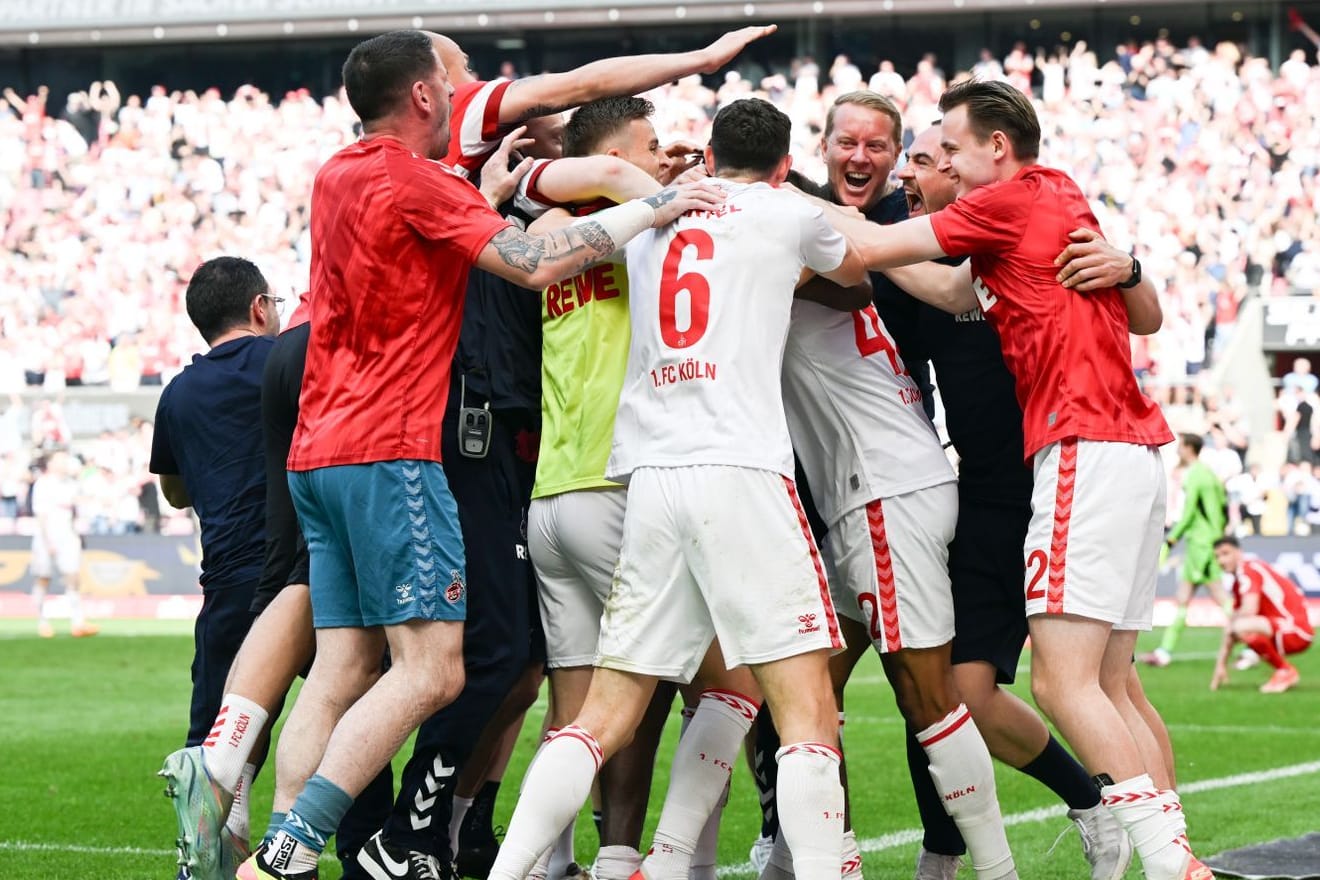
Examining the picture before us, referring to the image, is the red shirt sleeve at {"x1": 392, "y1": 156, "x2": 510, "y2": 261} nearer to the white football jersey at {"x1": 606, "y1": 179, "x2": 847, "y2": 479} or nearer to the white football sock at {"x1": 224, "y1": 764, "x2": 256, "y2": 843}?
the white football jersey at {"x1": 606, "y1": 179, "x2": 847, "y2": 479}

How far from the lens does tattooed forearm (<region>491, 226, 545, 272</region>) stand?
4.79 meters

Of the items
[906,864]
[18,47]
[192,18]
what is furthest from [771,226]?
[18,47]

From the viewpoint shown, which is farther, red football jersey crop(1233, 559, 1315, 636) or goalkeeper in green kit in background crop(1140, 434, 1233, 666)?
goalkeeper in green kit in background crop(1140, 434, 1233, 666)

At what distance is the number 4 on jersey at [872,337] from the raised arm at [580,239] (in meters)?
0.89

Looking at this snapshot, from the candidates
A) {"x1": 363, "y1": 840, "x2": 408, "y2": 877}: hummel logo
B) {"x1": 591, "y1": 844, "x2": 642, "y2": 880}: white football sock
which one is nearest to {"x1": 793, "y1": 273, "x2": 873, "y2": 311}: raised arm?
{"x1": 591, "y1": 844, "x2": 642, "y2": 880}: white football sock

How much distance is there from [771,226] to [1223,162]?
2438 cm

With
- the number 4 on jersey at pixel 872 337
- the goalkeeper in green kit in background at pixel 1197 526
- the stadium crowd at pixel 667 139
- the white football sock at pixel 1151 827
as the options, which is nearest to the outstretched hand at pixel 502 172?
the number 4 on jersey at pixel 872 337

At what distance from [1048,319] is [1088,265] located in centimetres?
20

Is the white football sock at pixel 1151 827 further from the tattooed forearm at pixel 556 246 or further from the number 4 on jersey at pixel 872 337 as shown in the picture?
the tattooed forearm at pixel 556 246

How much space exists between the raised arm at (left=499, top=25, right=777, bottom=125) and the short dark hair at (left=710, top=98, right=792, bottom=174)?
0.26 metres

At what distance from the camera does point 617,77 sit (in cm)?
528

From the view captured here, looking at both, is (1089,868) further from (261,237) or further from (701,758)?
(261,237)

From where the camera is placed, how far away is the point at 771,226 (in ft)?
16.0

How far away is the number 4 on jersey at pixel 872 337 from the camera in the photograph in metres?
5.59
